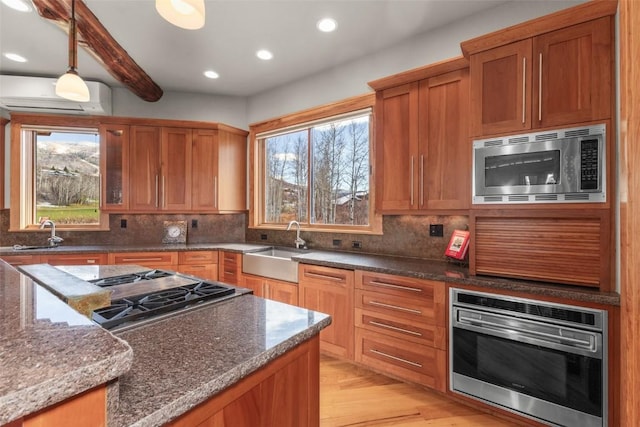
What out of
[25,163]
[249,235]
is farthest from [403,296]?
[25,163]

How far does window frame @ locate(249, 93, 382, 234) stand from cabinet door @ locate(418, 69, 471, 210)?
670 mm

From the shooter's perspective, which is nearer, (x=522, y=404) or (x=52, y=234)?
(x=522, y=404)

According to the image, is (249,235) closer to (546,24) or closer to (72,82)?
(72,82)

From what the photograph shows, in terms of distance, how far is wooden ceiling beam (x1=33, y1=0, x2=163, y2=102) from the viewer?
220 centimetres

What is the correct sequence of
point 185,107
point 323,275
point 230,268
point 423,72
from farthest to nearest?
point 185,107, point 230,268, point 323,275, point 423,72

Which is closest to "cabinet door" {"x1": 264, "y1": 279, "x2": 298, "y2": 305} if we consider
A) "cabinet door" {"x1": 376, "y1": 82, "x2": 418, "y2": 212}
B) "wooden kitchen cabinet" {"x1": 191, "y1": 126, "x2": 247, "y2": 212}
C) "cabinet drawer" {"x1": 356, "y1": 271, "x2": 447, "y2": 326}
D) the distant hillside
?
"cabinet drawer" {"x1": 356, "y1": 271, "x2": 447, "y2": 326}

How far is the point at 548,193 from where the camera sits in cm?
182

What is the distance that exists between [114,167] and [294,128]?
2374 mm

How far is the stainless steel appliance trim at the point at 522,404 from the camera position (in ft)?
5.40

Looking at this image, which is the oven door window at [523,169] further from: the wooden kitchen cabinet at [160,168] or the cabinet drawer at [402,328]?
the wooden kitchen cabinet at [160,168]

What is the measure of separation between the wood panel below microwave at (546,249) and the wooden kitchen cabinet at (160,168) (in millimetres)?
3450

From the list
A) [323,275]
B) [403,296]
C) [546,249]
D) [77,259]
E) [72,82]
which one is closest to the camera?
[546,249]

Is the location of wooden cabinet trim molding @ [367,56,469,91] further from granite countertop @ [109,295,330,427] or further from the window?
the window

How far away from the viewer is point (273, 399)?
93cm
